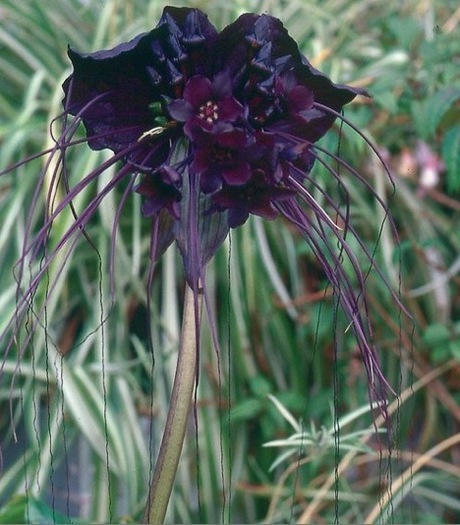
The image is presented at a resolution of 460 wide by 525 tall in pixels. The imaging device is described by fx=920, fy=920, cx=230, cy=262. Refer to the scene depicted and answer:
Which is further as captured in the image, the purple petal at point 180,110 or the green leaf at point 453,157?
the green leaf at point 453,157

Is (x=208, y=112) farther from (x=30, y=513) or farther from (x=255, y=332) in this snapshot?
(x=255, y=332)

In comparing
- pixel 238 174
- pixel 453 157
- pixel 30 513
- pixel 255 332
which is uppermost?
pixel 453 157

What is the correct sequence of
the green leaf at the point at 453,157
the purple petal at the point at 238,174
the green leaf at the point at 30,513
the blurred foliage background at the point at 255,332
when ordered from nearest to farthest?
the purple petal at the point at 238,174 → the green leaf at the point at 30,513 → the green leaf at the point at 453,157 → the blurred foliage background at the point at 255,332

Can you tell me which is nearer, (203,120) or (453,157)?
(203,120)

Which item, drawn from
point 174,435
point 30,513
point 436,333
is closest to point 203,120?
point 174,435

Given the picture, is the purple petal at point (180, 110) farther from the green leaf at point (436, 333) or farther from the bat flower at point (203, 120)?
the green leaf at point (436, 333)

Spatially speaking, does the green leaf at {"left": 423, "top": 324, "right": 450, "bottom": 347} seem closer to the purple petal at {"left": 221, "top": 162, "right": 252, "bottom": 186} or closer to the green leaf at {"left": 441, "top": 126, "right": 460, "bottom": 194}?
the green leaf at {"left": 441, "top": 126, "right": 460, "bottom": 194}

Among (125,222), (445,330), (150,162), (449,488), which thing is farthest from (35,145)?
(150,162)

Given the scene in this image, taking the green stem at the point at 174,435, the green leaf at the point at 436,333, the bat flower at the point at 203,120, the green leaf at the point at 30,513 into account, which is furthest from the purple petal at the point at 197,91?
the green leaf at the point at 436,333

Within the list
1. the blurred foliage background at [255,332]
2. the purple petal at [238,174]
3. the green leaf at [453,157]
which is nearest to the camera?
the purple petal at [238,174]
